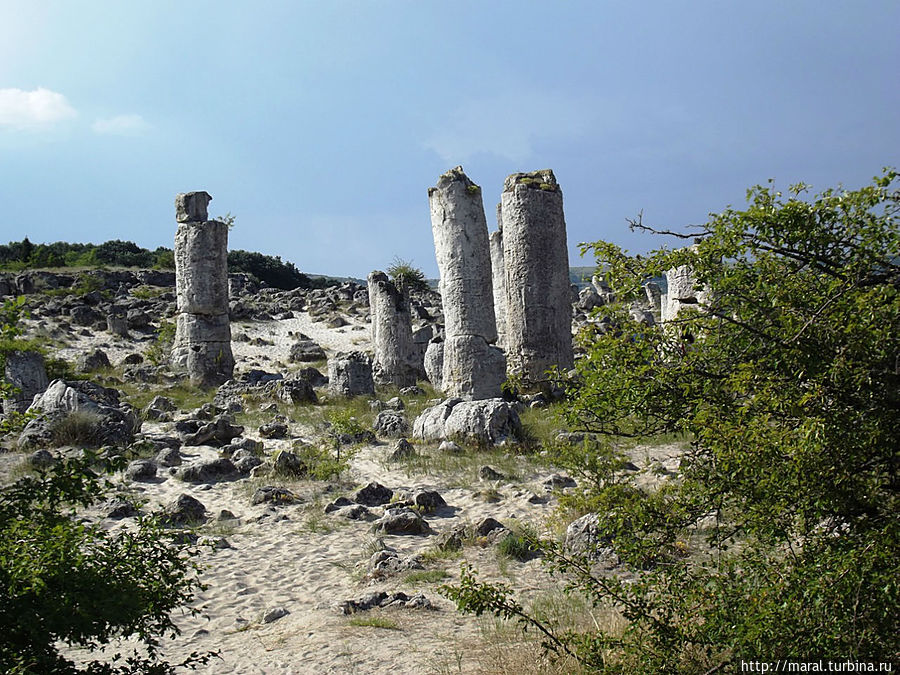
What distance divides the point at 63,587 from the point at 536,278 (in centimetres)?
1137

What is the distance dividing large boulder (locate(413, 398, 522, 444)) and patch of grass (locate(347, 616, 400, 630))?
5.30 metres

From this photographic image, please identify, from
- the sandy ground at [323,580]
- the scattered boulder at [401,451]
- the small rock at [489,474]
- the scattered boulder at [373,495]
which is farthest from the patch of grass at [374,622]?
the scattered boulder at [401,451]

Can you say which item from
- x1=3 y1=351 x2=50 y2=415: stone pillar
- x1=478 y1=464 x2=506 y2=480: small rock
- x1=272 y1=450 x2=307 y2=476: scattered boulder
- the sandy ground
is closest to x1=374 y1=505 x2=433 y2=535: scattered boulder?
the sandy ground

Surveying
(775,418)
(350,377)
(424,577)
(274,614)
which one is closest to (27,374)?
(350,377)

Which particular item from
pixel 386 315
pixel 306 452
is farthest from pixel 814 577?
pixel 386 315

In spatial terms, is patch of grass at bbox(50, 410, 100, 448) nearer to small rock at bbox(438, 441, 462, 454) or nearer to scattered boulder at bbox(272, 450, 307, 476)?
scattered boulder at bbox(272, 450, 307, 476)

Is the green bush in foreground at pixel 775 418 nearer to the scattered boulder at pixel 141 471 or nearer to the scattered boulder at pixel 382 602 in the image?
the scattered boulder at pixel 382 602

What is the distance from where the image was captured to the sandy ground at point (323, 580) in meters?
4.36

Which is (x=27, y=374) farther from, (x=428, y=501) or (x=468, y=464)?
(x=428, y=501)

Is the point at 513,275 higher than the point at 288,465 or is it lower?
higher

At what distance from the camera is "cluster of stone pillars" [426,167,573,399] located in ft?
44.8

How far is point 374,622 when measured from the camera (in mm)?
4754

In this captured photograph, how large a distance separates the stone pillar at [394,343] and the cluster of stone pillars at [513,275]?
350 cm

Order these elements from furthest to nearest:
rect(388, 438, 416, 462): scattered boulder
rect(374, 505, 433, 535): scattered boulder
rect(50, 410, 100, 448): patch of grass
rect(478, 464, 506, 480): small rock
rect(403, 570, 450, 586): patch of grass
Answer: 1. rect(50, 410, 100, 448): patch of grass
2. rect(388, 438, 416, 462): scattered boulder
3. rect(478, 464, 506, 480): small rock
4. rect(374, 505, 433, 535): scattered boulder
5. rect(403, 570, 450, 586): patch of grass
